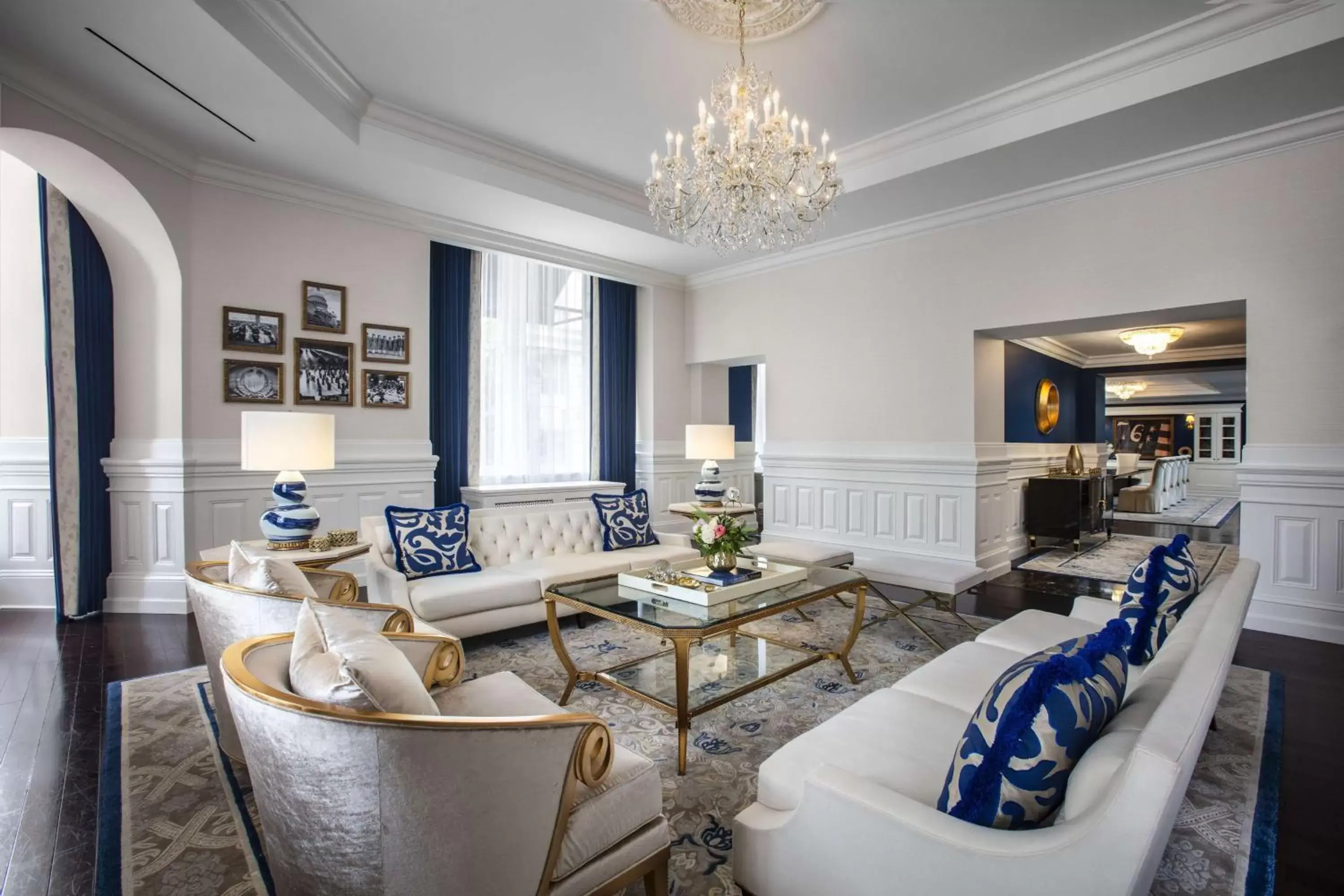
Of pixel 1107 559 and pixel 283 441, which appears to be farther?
pixel 1107 559

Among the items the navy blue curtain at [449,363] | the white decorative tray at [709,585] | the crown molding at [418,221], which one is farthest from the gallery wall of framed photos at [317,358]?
the white decorative tray at [709,585]

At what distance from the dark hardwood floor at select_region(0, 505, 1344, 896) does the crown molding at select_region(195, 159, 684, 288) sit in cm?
301

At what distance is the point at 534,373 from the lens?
663cm

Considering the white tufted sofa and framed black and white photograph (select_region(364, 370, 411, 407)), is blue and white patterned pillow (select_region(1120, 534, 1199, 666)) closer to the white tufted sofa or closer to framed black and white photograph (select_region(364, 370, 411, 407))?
the white tufted sofa

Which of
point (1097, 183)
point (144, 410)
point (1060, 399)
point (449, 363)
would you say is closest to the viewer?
point (144, 410)

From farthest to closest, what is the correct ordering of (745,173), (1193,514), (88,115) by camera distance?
1. (1193,514)
2. (88,115)
3. (745,173)

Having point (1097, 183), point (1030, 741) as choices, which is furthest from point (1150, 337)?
point (1030, 741)

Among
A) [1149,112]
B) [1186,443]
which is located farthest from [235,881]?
[1186,443]

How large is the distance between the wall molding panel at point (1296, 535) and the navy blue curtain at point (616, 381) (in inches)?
206

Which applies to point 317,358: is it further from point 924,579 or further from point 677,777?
point 924,579

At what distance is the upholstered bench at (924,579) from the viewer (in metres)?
3.82

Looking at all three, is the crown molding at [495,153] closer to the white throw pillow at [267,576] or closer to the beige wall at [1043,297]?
the beige wall at [1043,297]

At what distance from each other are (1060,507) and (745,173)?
5259mm

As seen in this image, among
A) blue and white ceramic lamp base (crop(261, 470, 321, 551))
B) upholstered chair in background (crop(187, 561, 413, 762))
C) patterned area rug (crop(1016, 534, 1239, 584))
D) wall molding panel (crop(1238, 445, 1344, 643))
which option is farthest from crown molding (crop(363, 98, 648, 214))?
patterned area rug (crop(1016, 534, 1239, 584))
